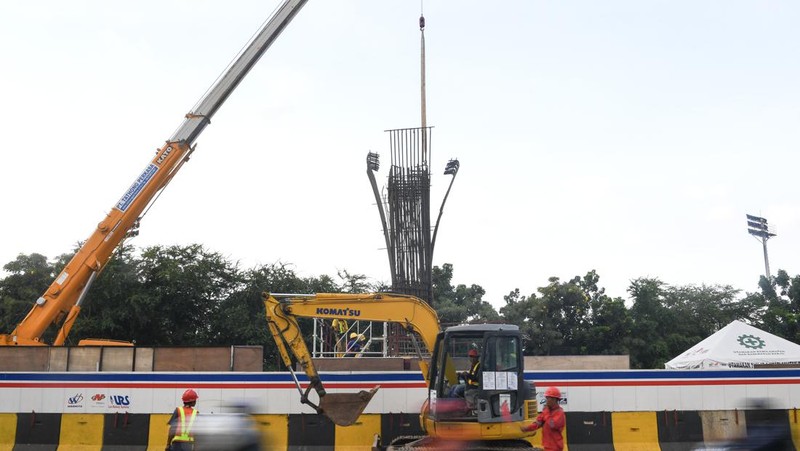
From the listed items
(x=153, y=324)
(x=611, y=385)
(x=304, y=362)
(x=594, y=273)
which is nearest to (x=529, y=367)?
(x=611, y=385)

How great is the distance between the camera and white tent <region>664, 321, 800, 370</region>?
71.3 ft

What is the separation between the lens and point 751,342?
22.2 meters

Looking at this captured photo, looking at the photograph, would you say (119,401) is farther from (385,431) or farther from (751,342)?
(751,342)

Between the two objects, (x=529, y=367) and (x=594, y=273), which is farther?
(x=594, y=273)

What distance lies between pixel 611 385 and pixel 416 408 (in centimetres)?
447

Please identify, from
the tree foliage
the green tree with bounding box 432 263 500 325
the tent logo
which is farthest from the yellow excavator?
the green tree with bounding box 432 263 500 325

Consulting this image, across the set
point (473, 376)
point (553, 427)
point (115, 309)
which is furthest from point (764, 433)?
point (115, 309)

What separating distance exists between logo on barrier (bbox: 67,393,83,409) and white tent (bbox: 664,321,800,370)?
17464 mm

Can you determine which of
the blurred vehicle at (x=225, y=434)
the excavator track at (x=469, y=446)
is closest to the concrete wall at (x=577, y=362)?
the excavator track at (x=469, y=446)

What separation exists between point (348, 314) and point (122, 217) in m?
8.59

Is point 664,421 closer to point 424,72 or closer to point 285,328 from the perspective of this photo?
point 285,328

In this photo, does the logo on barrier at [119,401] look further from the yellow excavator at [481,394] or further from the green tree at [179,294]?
the green tree at [179,294]

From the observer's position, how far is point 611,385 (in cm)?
1652

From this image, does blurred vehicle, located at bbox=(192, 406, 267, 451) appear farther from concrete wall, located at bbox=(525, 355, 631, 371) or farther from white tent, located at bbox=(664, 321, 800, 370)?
white tent, located at bbox=(664, 321, 800, 370)
